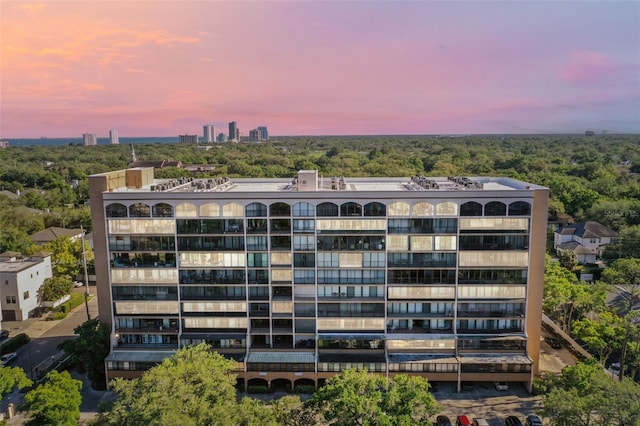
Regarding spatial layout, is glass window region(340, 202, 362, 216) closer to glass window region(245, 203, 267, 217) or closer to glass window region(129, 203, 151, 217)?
glass window region(245, 203, 267, 217)

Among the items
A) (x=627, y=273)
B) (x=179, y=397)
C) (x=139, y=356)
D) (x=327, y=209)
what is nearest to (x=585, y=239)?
(x=627, y=273)

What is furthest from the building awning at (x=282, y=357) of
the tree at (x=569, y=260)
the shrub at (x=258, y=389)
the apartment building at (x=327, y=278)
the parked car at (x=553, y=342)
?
the tree at (x=569, y=260)

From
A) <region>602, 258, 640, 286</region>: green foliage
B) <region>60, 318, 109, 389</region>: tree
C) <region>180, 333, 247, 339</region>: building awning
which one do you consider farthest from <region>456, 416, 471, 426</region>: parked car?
<region>60, 318, 109, 389</region>: tree

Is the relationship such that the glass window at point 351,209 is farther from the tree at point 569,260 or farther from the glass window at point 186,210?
the tree at point 569,260

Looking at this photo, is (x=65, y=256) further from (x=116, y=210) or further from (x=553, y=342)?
(x=553, y=342)

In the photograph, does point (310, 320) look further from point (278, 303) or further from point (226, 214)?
point (226, 214)
